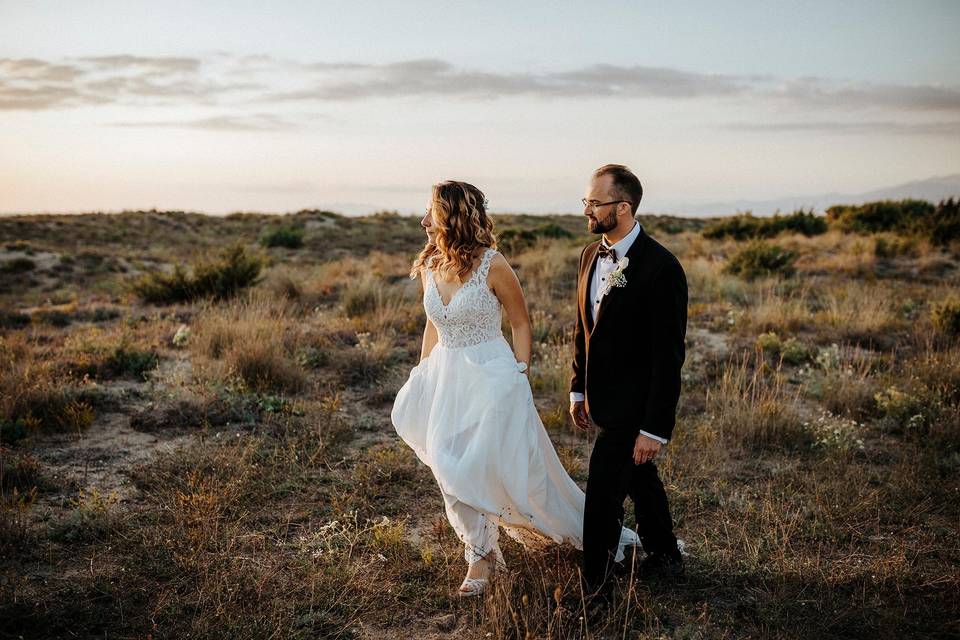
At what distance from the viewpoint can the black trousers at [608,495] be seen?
11.8ft

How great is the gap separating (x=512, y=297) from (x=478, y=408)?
70cm

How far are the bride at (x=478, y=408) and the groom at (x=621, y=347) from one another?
1.11 feet

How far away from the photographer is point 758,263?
15023mm

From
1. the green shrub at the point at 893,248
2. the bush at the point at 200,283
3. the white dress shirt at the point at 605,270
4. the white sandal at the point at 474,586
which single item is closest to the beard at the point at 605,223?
the white dress shirt at the point at 605,270

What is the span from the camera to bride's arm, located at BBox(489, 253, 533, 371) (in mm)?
3895

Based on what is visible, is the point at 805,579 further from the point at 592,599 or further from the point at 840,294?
the point at 840,294

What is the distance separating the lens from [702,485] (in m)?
5.52

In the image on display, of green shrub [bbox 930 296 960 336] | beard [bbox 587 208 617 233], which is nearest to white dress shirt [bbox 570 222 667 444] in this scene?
beard [bbox 587 208 617 233]

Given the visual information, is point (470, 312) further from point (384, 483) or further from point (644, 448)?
point (384, 483)

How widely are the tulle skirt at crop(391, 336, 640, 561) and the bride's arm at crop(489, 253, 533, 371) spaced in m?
→ 0.11

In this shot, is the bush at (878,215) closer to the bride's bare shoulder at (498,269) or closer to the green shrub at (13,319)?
the bride's bare shoulder at (498,269)

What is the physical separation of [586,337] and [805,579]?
206 centimetres

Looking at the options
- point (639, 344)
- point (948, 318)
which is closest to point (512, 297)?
point (639, 344)

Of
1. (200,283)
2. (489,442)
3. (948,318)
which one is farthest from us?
(200,283)
